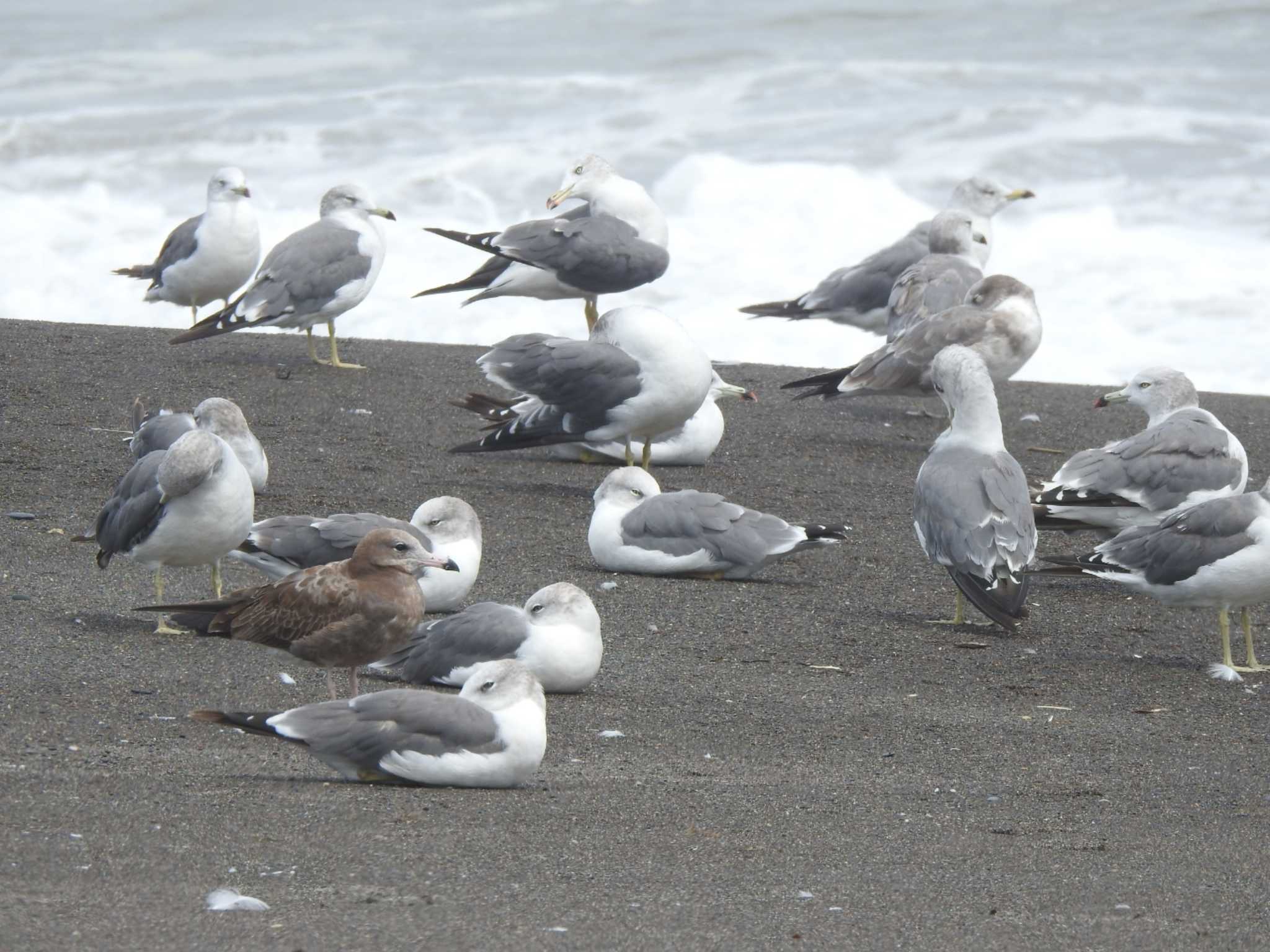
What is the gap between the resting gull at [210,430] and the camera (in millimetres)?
6789

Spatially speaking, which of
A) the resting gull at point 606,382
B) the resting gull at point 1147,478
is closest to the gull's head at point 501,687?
the resting gull at point 1147,478

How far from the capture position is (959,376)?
23.0 ft

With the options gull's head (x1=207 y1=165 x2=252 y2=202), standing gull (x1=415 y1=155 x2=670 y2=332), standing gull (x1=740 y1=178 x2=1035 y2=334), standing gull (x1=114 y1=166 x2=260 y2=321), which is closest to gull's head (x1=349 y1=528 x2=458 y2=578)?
standing gull (x1=415 y1=155 x2=670 y2=332)

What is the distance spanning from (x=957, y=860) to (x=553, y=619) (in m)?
Result: 1.62

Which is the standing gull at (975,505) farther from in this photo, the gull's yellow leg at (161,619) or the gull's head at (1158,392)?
the gull's yellow leg at (161,619)

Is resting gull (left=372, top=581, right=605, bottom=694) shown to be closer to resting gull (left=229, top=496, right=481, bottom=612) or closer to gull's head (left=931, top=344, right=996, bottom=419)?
resting gull (left=229, top=496, right=481, bottom=612)

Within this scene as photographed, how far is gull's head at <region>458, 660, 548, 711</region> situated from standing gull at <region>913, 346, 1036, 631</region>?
7.82ft

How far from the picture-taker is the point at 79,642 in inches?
213

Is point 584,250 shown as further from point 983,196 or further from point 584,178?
point 983,196

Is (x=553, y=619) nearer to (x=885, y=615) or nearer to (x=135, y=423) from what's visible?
(x=885, y=615)

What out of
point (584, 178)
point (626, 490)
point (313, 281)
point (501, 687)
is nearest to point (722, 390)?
point (626, 490)

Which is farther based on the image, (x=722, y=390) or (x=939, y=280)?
(x=939, y=280)

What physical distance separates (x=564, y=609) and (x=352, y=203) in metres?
6.02

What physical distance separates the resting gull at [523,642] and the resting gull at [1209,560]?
2.20m
